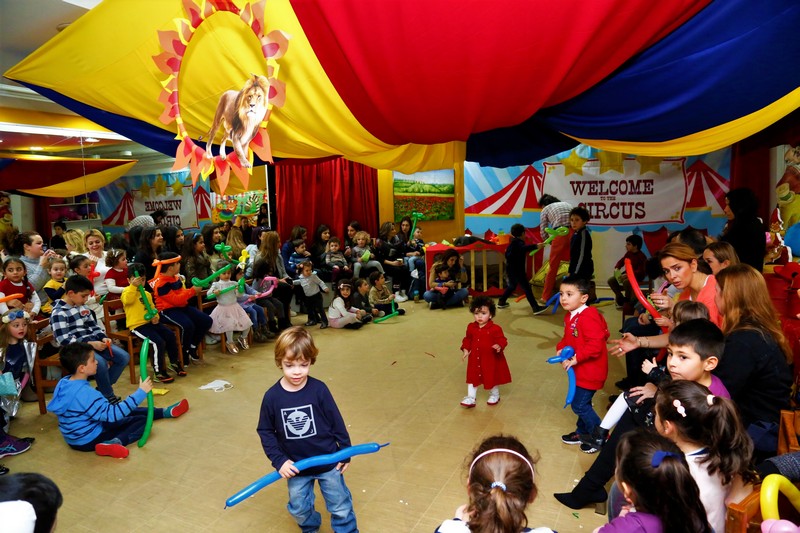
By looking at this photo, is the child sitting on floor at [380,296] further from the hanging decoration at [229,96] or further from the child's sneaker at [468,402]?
the hanging decoration at [229,96]

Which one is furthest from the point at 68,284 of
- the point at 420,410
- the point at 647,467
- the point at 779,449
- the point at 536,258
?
the point at 536,258

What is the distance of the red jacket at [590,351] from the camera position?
10.5 feet

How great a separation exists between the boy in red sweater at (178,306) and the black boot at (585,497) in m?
3.49

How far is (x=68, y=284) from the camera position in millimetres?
3967

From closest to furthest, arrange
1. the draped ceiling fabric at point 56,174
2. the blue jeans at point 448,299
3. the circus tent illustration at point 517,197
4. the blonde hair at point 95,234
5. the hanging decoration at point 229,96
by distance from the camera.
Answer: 1. the hanging decoration at point 229,96
2. the draped ceiling fabric at point 56,174
3. the blonde hair at point 95,234
4. the blue jeans at point 448,299
5. the circus tent illustration at point 517,197

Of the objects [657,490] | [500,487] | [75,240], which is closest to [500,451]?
[500,487]

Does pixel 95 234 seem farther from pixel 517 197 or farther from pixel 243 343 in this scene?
pixel 517 197

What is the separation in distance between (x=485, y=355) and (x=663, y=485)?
248cm

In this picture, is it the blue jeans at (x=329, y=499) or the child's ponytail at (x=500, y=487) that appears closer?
the child's ponytail at (x=500, y=487)

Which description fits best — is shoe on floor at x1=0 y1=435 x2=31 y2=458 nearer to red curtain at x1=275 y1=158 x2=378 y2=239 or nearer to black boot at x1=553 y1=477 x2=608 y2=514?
black boot at x1=553 y1=477 x2=608 y2=514

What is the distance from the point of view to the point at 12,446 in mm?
3506

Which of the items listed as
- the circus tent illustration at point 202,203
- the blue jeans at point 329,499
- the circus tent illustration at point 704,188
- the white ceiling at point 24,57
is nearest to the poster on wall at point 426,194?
the circus tent illustration at point 202,203

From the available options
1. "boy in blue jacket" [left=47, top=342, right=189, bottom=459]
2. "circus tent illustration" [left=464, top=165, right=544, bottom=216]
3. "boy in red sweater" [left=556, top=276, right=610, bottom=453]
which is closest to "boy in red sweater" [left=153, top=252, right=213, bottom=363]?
"boy in blue jacket" [left=47, top=342, right=189, bottom=459]

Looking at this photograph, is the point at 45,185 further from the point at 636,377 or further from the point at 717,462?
the point at 717,462
